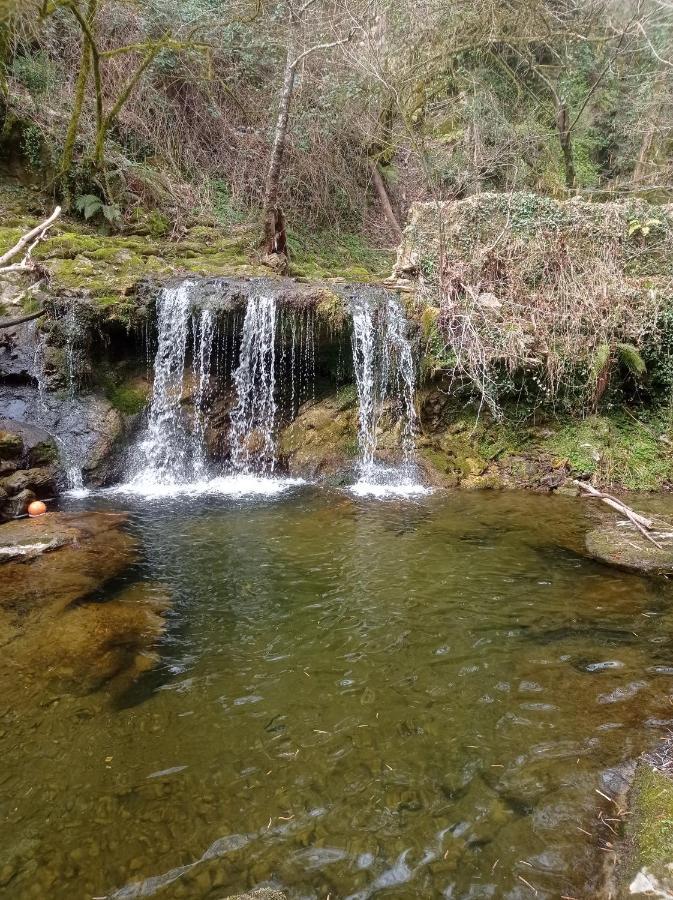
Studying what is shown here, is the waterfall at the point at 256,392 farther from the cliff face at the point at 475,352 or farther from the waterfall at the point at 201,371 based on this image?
the waterfall at the point at 201,371

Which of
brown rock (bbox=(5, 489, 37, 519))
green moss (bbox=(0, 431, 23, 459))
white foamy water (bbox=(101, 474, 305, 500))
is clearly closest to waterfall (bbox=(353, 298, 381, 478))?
white foamy water (bbox=(101, 474, 305, 500))

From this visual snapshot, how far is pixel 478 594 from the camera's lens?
4438 millimetres

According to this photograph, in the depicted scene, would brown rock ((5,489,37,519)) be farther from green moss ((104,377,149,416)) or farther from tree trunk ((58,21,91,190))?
tree trunk ((58,21,91,190))

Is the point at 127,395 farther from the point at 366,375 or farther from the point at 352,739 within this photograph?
the point at 352,739

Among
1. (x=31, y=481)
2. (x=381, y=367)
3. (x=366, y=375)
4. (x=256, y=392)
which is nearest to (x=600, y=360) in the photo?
(x=381, y=367)

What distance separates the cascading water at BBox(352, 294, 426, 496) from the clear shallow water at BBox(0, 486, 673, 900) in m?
4.25

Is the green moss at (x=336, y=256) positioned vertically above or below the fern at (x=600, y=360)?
above

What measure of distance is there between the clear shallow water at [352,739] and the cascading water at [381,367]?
13.9ft

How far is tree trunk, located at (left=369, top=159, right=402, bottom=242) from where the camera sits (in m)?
15.1

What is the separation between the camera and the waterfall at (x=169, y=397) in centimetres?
866

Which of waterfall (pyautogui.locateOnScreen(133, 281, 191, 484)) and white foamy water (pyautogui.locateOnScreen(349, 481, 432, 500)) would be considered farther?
waterfall (pyautogui.locateOnScreen(133, 281, 191, 484))

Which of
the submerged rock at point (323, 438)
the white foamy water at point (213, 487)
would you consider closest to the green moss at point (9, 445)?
the white foamy water at point (213, 487)

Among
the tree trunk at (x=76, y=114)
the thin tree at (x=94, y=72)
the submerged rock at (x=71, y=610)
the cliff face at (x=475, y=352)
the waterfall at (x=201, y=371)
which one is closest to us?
the submerged rock at (x=71, y=610)

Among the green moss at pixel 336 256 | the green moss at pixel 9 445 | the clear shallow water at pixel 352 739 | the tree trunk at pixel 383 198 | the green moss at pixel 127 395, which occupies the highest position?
the tree trunk at pixel 383 198
